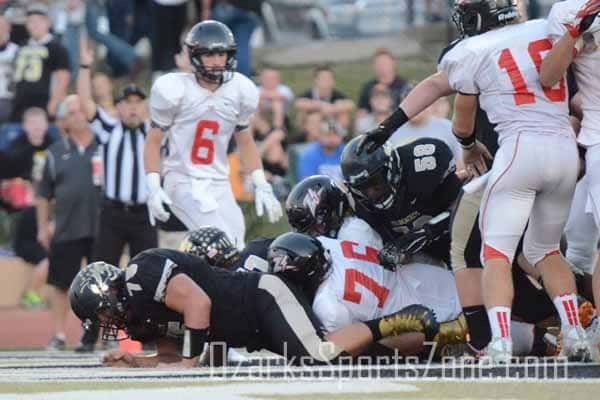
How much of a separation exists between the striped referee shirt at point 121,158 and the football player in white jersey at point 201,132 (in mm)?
1723

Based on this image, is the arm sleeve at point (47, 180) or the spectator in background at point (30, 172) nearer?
the arm sleeve at point (47, 180)

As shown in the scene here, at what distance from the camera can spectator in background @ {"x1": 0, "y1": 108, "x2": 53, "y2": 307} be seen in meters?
11.8

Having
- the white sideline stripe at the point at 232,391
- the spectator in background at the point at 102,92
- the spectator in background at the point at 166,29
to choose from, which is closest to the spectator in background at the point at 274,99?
the spectator in background at the point at 166,29

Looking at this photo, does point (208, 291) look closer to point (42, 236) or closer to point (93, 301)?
point (93, 301)

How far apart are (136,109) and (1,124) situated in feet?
9.61

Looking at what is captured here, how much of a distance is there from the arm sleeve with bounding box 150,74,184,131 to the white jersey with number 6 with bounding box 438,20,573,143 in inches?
92.4

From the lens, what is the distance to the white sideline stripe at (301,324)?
6266mm

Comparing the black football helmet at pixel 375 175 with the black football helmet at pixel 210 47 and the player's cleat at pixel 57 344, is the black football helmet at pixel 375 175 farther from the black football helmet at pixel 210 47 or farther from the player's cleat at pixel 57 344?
the player's cleat at pixel 57 344

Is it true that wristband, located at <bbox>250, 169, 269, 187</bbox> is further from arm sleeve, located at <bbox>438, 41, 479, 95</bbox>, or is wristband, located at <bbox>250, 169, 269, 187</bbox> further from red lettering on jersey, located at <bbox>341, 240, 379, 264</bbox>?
arm sleeve, located at <bbox>438, 41, 479, 95</bbox>

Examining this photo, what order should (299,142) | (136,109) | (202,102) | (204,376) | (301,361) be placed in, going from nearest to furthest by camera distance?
(204,376)
(301,361)
(202,102)
(136,109)
(299,142)

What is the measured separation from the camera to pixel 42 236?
1119 cm

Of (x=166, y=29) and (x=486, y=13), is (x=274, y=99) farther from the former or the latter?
(x=486, y=13)

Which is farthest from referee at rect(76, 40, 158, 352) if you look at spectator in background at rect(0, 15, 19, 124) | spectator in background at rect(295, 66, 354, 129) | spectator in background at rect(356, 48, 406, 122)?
spectator in background at rect(0, 15, 19, 124)

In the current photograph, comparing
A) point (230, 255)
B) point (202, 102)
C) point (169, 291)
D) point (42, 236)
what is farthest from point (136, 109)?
point (169, 291)
